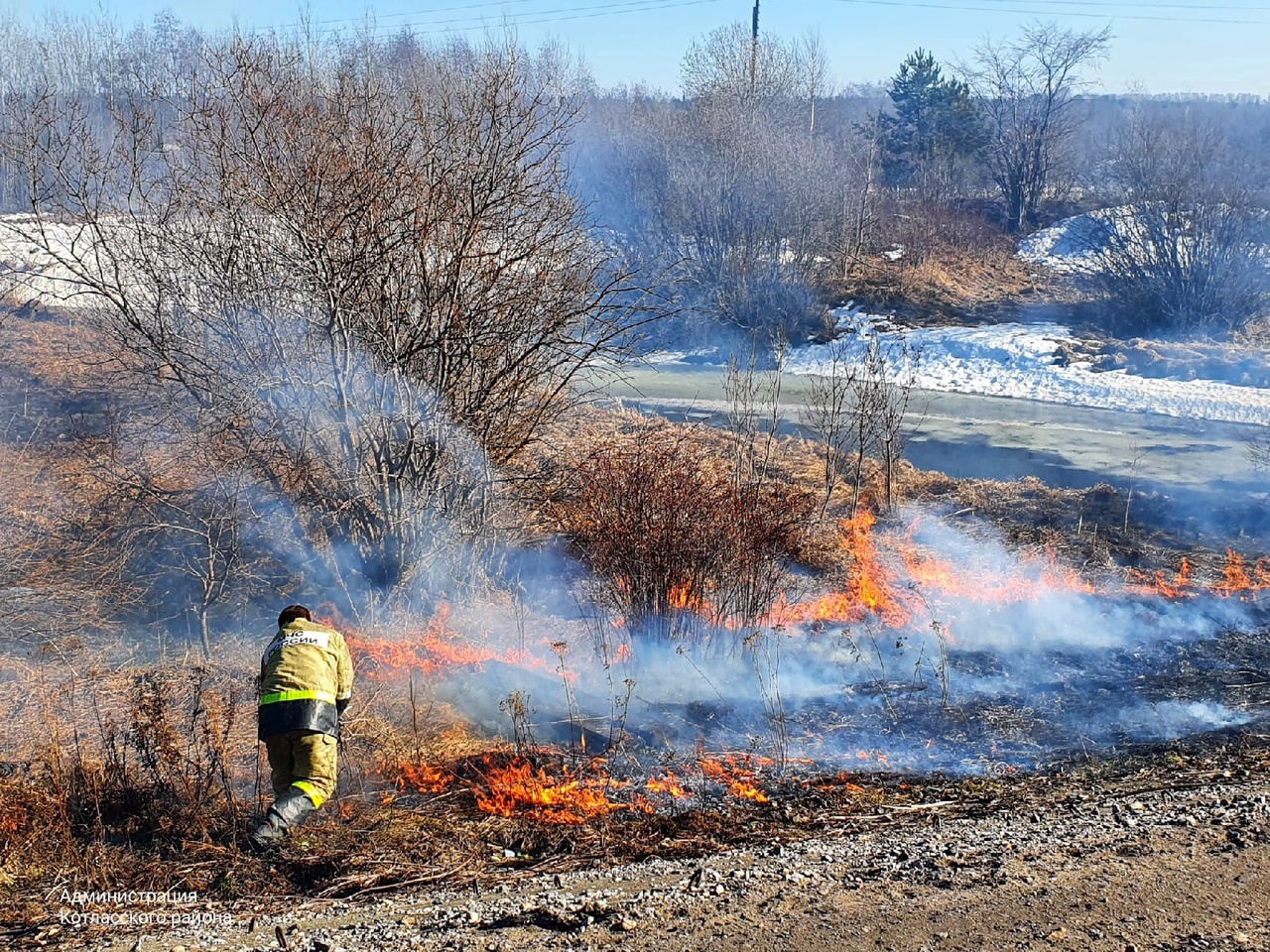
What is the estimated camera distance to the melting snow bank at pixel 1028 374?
1844cm

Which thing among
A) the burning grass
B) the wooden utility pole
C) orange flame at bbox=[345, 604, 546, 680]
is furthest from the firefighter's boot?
the wooden utility pole

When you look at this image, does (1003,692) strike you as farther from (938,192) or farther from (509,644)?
(938,192)

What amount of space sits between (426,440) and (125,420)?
6618mm

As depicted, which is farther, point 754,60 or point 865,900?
point 754,60

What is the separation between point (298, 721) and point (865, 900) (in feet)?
10.0

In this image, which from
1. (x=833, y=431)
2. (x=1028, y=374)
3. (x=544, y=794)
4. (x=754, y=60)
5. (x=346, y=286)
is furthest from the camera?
(x=754, y=60)

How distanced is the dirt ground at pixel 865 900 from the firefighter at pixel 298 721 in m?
0.70

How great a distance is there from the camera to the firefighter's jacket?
5.44 metres

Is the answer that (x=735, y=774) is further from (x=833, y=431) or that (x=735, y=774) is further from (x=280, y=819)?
(x=833, y=431)

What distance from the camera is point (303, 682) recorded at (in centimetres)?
552

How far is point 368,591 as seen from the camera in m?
8.84

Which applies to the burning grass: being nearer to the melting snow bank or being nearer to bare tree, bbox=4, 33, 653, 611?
bare tree, bbox=4, 33, 653, 611

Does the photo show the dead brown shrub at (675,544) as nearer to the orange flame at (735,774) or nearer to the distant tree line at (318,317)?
the distant tree line at (318,317)

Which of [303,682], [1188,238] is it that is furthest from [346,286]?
[1188,238]
